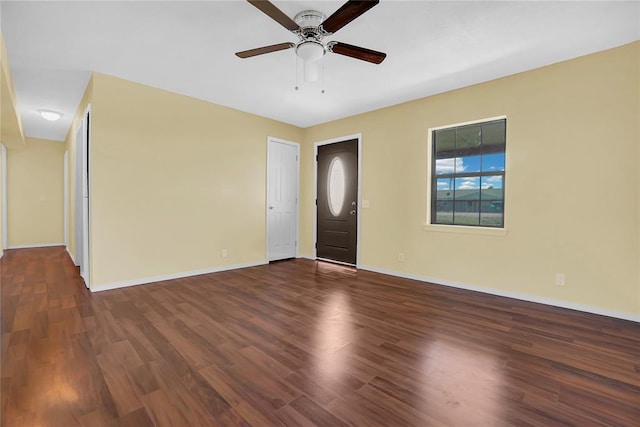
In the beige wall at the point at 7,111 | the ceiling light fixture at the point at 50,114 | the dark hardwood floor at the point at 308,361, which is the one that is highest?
the ceiling light fixture at the point at 50,114

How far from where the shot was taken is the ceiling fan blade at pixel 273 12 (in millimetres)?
1800

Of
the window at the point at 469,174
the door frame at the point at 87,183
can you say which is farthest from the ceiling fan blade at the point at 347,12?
the door frame at the point at 87,183

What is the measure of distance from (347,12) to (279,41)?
3.49 feet

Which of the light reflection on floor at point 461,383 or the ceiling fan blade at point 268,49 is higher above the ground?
the ceiling fan blade at point 268,49

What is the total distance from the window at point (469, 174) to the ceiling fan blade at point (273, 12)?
2800 millimetres

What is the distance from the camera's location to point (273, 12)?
194 centimetres

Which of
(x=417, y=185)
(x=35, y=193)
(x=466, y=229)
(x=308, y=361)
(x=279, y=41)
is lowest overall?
(x=308, y=361)

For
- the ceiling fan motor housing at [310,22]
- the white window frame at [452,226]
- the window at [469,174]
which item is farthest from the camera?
the window at [469,174]

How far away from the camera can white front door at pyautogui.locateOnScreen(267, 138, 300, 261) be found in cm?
543

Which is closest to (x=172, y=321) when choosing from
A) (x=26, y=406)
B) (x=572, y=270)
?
(x=26, y=406)

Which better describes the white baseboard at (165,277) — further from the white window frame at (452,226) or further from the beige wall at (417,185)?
the white window frame at (452,226)

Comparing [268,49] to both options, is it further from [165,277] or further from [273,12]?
[165,277]

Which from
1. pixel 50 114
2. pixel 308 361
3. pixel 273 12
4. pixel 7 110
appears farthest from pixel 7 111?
pixel 308 361

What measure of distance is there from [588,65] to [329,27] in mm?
2819
